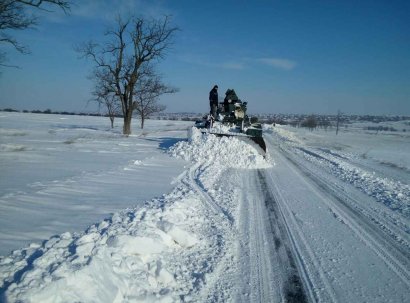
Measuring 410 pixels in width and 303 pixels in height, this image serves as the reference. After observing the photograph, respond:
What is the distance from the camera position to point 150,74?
25.0 metres

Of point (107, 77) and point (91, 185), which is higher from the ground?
point (107, 77)

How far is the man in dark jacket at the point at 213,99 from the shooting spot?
1798cm

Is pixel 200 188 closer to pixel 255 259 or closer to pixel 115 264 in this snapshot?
pixel 255 259

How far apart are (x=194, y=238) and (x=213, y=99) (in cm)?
1376

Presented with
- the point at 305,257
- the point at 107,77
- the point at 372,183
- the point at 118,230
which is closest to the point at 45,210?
the point at 118,230

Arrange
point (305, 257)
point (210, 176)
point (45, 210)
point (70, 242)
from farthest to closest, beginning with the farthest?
point (210, 176)
point (45, 210)
point (305, 257)
point (70, 242)

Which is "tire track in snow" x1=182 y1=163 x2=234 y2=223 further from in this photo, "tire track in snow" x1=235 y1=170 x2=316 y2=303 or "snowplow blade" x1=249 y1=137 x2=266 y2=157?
"snowplow blade" x1=249 y1=137 x2=266 y2=157

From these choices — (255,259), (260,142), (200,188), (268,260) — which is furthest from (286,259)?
(260,142)

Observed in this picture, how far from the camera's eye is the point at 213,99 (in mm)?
18141

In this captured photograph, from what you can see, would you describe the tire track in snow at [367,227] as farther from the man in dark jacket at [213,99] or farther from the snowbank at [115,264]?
the man in dark jacket at [213,99]

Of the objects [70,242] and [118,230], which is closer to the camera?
[70,242]

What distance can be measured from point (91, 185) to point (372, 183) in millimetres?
9222

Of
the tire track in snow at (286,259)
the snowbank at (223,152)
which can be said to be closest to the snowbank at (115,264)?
the tire track in snow at (286,259)

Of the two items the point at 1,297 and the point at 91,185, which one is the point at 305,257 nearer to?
the point at 1,297
